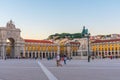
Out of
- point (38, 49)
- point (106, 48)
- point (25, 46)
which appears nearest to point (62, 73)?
point (106, 48)

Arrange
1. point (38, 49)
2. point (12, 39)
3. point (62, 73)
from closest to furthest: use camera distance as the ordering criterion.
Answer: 1. point (62, 73)
2. point (12, 39)
3. point (38, 49)

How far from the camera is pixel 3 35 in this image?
419ft

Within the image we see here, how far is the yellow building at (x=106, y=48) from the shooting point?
460 feet

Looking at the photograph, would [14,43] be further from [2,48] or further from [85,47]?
[85,47]

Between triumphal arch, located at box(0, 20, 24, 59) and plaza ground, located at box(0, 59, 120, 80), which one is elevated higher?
triumphal arch, located at box(0, 20, 24, 59)

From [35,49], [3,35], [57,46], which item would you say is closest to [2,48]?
[3,35]

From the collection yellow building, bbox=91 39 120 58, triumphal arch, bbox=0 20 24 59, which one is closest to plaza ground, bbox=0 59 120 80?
triumphal arch, bbox=0 20 24 59

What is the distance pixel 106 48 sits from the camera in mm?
147750

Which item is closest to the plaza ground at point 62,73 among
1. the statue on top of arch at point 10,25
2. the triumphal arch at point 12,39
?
the triumphal arch at point 12,39

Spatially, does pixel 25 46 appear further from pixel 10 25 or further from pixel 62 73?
pixel 62 73

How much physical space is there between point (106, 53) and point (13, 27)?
47.5 meters

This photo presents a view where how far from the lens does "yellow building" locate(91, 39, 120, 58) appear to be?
460 feet

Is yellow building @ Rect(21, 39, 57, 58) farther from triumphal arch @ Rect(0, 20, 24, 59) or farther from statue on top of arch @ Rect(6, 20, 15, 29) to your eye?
statue on top of arch @ Rect(6, 20, 15, 29)

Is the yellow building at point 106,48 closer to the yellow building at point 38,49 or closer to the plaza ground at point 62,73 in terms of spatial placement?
the yellow building at point 38,49
